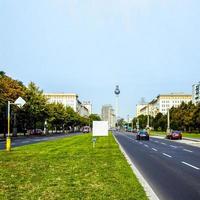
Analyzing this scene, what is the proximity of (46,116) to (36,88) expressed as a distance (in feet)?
20.1

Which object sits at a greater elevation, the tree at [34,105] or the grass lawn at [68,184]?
the tree at [34,105]

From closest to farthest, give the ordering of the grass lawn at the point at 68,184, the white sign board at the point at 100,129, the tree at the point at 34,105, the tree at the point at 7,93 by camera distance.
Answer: the grass lawn at the point at 68,184
the white sign board at the point at 100,129
the tree at the point at 7,93
the tree at the point at 34,105

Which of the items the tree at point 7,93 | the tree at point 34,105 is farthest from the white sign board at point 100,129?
the tree at point 34,105

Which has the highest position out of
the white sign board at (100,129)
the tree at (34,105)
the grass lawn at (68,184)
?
the tree at (34,105)

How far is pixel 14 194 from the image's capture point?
10.8 meters

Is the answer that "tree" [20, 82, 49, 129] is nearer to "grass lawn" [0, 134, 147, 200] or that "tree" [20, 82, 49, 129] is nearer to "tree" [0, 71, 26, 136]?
"tree" [0, 71, 26, 136]

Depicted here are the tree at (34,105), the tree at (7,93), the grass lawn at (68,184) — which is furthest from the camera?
the tree at (34,105)

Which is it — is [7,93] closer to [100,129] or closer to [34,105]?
[34,105]

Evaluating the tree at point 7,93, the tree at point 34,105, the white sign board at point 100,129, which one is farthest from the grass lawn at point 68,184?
the tree at point 34,105

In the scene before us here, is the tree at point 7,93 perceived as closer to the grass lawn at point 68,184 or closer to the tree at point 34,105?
the tree at point 34,105

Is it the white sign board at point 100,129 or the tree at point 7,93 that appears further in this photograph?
the tree at point 7,93

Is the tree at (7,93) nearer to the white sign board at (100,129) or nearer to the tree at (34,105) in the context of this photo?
the tree at (34,105)

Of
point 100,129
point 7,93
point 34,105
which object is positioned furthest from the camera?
point 34,105

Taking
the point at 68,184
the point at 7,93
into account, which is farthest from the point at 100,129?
the point at 7,93
